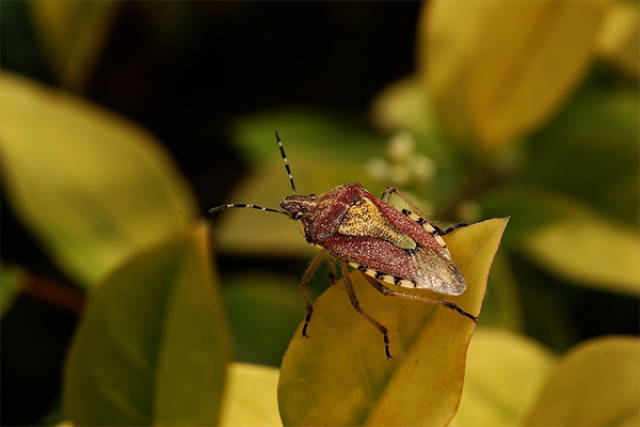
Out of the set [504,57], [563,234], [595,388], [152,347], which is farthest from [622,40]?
[152,347]

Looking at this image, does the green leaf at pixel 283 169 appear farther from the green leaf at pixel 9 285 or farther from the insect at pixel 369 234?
the green leaf at pixel 9 285

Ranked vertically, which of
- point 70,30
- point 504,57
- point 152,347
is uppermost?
point 70,30

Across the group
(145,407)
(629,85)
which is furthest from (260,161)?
(145,407)

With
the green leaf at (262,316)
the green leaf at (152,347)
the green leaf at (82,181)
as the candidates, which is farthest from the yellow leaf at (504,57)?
the green leaf at (152,347)

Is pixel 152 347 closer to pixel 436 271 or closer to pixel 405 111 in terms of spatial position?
pixel 436 271

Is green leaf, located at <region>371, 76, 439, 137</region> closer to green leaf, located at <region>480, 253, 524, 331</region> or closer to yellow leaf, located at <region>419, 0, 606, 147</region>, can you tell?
yellow leaf, located at <region>419, 0, 606, 147</region>

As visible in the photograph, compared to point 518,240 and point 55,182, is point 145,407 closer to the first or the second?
point 55,182
